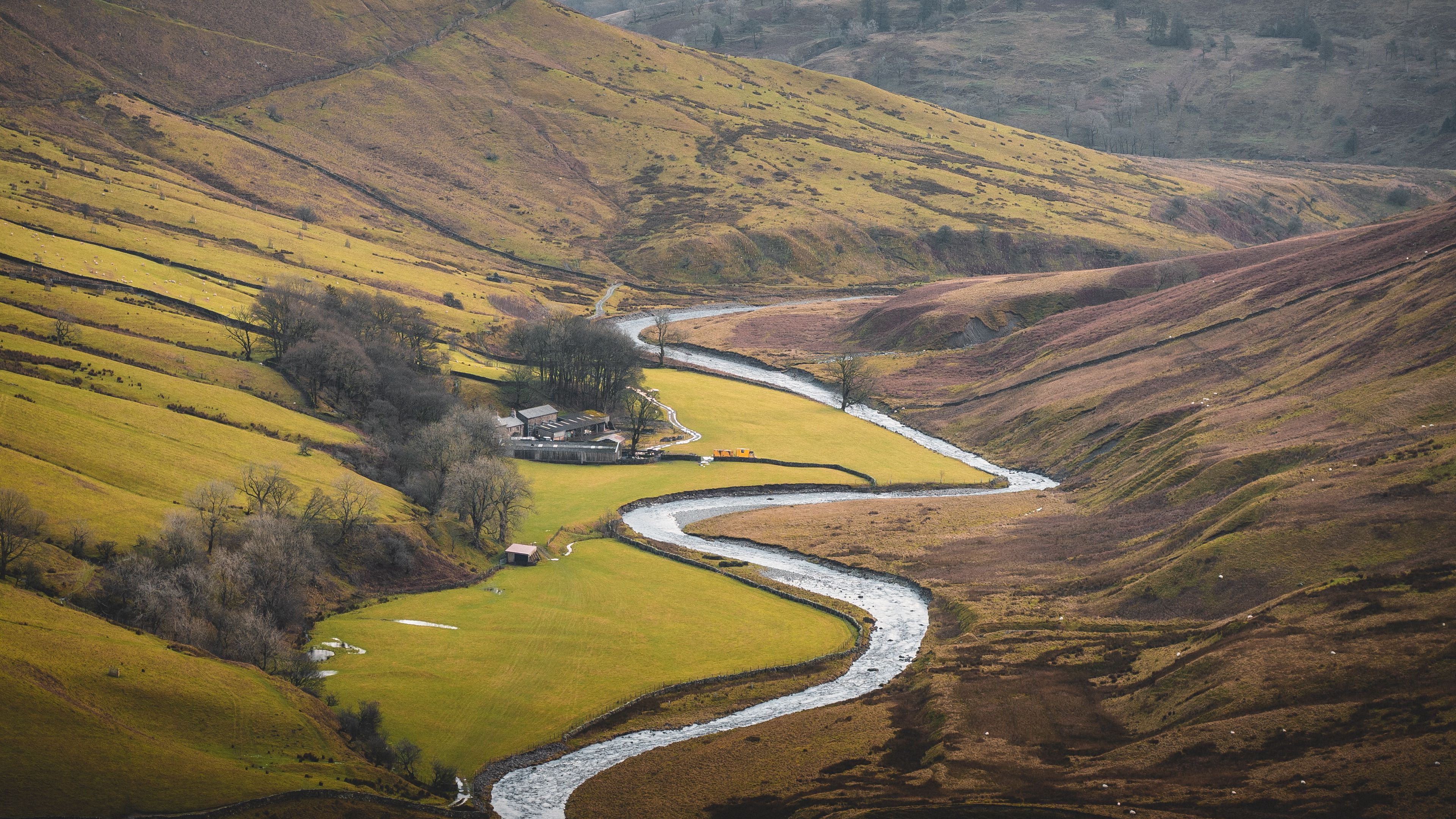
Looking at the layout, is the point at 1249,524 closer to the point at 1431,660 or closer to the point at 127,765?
the point at 1431,660

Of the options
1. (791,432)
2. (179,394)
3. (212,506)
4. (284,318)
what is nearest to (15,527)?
(212,506)

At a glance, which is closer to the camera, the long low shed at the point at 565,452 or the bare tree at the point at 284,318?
the bare tree at the point at 284,318

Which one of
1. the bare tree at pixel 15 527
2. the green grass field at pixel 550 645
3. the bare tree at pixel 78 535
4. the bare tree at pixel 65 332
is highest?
the bare tree at pixel 65 332

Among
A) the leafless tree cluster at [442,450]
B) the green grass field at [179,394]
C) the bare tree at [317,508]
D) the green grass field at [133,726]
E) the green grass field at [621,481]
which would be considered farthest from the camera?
the green grass field at [621,481]

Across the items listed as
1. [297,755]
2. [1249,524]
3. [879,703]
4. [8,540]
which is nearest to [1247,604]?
[1249,524]


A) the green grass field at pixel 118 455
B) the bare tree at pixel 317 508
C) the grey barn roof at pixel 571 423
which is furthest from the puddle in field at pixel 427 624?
the grey barn roof at pixel 571 423

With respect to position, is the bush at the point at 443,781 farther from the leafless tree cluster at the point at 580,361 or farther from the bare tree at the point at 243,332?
the leafless tree cluster at the point at 580,361


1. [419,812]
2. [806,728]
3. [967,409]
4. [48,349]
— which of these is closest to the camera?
[419,812]

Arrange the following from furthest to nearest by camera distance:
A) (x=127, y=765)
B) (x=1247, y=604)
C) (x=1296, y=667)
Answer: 1. (x=1247, y=604)
2. (x=1296, y=667)
3. (x=127, y=765)
